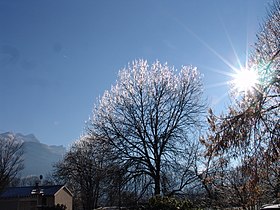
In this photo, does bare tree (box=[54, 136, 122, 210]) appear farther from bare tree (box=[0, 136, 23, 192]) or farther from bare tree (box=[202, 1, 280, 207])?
bare tree (box=[202, 1, 280, 207])

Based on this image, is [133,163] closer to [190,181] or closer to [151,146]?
[151,146]

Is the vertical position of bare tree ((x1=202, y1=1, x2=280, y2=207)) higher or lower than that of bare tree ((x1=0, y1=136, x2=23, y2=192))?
lower

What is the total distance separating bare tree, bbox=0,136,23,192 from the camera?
47.2 meters

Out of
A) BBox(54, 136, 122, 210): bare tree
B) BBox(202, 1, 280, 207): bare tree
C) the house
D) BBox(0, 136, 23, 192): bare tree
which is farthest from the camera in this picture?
BBox(0, 136, 23, 192): bare tree

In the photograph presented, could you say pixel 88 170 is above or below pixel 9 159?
below

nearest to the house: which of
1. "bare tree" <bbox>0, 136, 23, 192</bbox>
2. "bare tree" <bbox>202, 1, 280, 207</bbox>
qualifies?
"bare tree" <bbox>0, 136, 23, 192</bbox>

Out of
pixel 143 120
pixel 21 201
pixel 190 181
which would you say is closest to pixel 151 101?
pixel 143 120

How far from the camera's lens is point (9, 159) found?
4728 cm

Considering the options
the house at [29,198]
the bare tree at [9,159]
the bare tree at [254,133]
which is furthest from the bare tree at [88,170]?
the bare tree at [254,133]

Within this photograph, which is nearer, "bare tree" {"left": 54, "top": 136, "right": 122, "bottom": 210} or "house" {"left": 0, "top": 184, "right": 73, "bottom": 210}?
"bare tree" {"left": 54, "top": 136, "right": 122, "bottom": 210}

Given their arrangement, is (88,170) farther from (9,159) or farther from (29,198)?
(9,159)

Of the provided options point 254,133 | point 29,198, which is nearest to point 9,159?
point 29,198

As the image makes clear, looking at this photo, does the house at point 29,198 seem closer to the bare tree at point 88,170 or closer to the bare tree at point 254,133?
the bare tree at point 88,170

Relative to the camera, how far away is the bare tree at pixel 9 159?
47.2m
